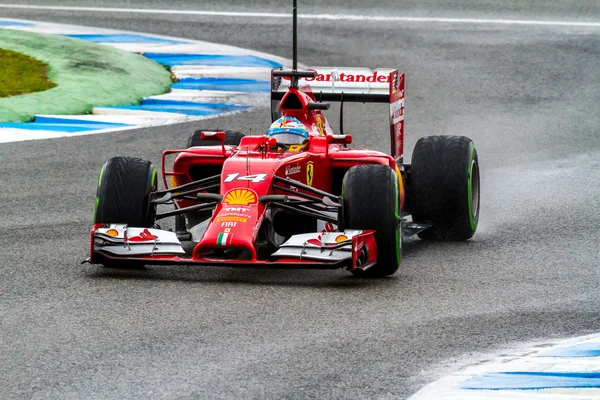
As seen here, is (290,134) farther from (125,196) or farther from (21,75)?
(21,75)

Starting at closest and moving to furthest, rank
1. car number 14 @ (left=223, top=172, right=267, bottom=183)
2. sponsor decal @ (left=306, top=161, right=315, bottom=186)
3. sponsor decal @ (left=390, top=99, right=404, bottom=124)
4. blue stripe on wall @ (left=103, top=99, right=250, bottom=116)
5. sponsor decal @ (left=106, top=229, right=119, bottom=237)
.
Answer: sponsor decal @ (left=106, top=229, right=119, bottom=237) → car number 14 @ (left=223, top=172, right=267, bottom=183) → sponsor decal @ (left=306, top=161, right=315, bottom=186) → sponsor decal @ (left=390, top=99, right=404, bottom=124) → blue stripe on wall @ (left=103, top=99, right=250, bottom=116)

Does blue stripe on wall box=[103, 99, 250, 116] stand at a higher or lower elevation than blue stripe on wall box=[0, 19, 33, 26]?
lower

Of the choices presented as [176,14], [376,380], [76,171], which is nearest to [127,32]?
[176,14]

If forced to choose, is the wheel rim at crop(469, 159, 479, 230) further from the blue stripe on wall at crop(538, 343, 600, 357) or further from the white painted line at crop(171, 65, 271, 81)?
the white painted line at crop(171, 65, 271, 81)

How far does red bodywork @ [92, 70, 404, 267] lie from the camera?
7.85 metres

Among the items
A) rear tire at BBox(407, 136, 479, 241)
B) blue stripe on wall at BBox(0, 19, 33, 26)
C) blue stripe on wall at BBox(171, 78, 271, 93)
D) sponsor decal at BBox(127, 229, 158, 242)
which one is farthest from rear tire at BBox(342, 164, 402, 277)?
→ blue stripe on wall at BBox(0, 19, 33, 26)

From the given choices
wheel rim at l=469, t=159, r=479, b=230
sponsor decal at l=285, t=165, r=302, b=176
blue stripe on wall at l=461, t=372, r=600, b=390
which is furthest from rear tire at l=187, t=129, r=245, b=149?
blue stripe on wall at l=461, t=372, r=600, b=390

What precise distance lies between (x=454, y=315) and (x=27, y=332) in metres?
2.31

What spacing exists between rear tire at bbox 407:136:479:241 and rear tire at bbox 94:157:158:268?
2160 millimetres

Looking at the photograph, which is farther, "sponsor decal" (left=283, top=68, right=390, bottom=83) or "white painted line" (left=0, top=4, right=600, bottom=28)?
"white painted line" (left=0, top=4, right=600, bottom=28)

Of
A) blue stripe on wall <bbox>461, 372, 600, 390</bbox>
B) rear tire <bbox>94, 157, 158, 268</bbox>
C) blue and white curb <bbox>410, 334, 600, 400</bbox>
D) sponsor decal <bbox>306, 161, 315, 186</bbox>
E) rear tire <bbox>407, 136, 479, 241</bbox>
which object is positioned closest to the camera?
blue and white curb <bbox>410, 334, 600, 400</bbox>

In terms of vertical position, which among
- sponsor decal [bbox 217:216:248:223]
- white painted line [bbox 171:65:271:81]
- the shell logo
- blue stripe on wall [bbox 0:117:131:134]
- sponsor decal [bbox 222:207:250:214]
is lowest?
sponsor decal [bbox 217:216:248:223]

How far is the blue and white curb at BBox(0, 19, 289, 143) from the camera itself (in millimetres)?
14125

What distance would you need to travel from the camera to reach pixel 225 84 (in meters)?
16.6
